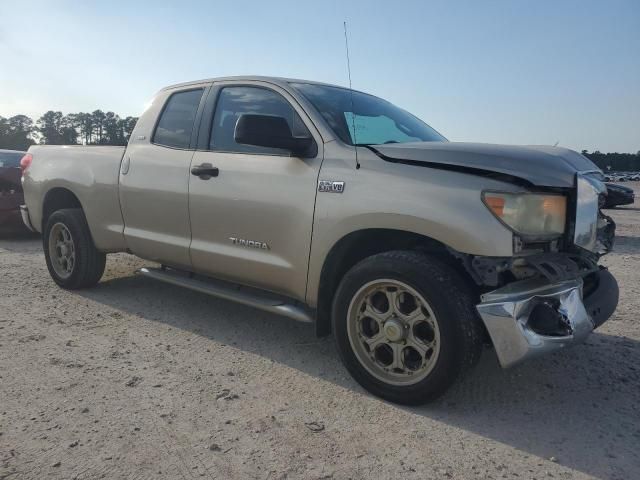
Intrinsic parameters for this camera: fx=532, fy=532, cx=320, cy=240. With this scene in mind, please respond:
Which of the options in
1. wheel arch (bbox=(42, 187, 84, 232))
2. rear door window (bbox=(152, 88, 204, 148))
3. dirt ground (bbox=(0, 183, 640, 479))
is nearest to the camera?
dirt ground (bbox=(0, 183, 640, 479))

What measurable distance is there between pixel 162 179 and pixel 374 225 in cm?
201

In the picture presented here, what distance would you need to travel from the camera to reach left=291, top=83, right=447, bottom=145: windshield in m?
3.52

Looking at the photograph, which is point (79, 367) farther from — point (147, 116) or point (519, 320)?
point (519, 320)

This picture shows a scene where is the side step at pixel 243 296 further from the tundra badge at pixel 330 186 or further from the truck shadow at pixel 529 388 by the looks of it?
the tundra badge at pixel 330 186

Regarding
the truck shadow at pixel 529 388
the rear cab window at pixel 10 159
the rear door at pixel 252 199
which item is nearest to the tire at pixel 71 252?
the truck shadow at pixel 529 388

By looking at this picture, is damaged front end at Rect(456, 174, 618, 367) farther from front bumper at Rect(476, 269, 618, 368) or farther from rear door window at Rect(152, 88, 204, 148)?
rear door window at Rect(152, 88, 204, 148)

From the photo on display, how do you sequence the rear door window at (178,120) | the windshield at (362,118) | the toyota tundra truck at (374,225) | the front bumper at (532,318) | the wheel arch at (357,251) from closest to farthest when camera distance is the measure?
the front bumper at (532,318) → the toyota tundra truck at (374,225) → the wheel arch at (357,251) → the windshield at (362,118) → the rear door window at (178,120)

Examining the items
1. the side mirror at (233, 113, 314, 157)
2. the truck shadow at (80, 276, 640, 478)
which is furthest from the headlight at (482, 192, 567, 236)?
the side mirror at (233, 113, 314, 157)

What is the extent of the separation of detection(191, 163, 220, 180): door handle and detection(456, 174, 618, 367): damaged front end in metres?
1.88

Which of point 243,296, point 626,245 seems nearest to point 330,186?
point 243,296

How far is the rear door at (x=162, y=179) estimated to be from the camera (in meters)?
4.11

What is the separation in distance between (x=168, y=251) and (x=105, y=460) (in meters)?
2.12

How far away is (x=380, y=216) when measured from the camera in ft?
9.73

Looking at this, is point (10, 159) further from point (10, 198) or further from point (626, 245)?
point (626, 245)
